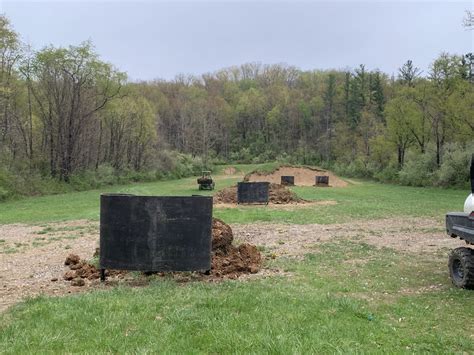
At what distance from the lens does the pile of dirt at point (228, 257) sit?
7.88m

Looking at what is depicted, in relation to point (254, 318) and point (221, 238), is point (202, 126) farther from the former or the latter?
point (254, 318)

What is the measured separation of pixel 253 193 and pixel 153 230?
54.4 feet

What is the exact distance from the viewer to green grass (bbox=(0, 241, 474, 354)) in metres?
4.19

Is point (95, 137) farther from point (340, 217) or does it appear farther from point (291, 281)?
point (291, 281)

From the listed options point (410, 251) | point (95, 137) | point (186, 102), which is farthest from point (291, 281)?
point (186, 102)

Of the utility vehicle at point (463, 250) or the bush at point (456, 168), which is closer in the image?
the utility vehicle at point (463, 250)

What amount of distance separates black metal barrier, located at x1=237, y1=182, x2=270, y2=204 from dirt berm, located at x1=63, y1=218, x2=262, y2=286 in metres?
13.7

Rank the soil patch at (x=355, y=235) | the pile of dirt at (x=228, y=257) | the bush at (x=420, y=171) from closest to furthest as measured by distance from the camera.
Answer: the pile of dirt at (x=228, y=257) → the soil patch at (x=355, y=235) → the bush at (x=420, y=171)

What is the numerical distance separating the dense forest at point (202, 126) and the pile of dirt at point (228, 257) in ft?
80.8

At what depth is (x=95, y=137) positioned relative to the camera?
56.4m

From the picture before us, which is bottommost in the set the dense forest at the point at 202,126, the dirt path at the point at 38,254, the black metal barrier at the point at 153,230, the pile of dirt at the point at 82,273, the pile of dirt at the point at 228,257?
the dirt path at the point at 38,254

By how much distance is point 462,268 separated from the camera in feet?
22.8

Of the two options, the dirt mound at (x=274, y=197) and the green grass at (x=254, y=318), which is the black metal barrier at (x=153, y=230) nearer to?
the green grass at (x=254, y=318)

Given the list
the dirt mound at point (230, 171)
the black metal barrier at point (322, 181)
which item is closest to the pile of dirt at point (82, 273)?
the black metal barrier at point (322, 181)
